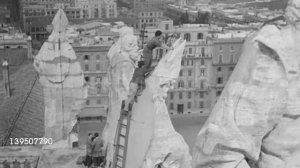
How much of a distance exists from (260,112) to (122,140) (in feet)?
3.04

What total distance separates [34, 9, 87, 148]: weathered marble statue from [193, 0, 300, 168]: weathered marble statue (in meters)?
3.10

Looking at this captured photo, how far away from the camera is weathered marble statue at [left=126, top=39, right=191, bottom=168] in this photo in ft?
12.6

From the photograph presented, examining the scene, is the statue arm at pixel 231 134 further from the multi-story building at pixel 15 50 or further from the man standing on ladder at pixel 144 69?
the multi-story building at pixel 15 50

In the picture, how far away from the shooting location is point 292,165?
13.2ft

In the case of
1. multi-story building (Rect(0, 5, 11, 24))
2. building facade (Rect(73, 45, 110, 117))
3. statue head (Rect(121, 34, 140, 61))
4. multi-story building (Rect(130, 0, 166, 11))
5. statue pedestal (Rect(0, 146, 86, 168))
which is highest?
statue head (Rect(121, 34, 140, 61))

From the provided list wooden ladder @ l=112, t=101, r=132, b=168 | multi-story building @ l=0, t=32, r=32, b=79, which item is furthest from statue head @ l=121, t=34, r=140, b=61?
multi-story building @ l=0, t=32, r=32, b=79

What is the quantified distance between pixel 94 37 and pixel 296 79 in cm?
3527

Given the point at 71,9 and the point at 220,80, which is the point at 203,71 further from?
the point at 71,9

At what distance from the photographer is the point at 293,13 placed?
421 centimetres

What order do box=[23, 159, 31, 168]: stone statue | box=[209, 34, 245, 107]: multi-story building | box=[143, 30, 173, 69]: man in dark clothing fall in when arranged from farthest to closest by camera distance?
box=[209, 34, 245, 107]: multi-story building < box=[23, 159, 31, 168]: stone statue < box=[143, 30, 173, 69]: man in dark clothing

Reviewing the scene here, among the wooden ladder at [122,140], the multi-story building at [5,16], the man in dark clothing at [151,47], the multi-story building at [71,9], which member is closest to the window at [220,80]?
the multi-story building at [71,9]

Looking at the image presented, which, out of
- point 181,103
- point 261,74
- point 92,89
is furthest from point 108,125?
point 181,103

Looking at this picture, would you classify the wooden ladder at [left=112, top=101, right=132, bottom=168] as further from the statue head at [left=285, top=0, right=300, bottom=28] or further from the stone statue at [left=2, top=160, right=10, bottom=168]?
the stone statue at [left=2, top=160, right=10, bottom=168]

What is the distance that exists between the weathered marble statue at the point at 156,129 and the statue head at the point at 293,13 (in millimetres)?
845
